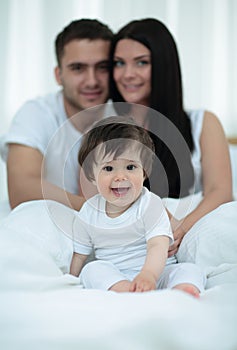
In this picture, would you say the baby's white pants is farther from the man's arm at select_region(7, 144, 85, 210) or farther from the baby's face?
the man's arm at select_region(7, 144, 85, 210)

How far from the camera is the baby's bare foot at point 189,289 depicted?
867mm

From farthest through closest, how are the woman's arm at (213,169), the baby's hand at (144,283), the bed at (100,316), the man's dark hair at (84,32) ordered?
the man's dark hair at (84,32) → the woman's arm at (213,169) → the baby's hand at (144,283) → the bed at (100,316)

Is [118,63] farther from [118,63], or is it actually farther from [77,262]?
[77,262]

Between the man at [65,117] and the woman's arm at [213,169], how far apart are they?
0.36 m

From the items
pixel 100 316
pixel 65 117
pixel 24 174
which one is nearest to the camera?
pixel 100 316

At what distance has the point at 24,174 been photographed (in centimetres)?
162

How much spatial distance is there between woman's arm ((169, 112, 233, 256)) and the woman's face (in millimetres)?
228

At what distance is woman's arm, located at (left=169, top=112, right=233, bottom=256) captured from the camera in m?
1.49

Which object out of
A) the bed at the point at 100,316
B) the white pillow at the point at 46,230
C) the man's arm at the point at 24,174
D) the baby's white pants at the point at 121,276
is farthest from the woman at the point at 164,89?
the bed at the point at 100,316

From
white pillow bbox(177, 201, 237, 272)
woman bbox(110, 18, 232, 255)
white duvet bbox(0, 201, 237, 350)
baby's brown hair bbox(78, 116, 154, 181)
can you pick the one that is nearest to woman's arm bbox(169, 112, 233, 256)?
woman bbox(110, 18, 232, 255)

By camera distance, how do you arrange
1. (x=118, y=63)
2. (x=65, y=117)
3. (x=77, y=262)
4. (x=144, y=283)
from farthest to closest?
(x=65, y=117)
(x=118, y=63)
(x=77, y=262)
(x=144, y=283)

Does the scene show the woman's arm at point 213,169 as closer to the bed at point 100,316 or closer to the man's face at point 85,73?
the man's face at point 85,73

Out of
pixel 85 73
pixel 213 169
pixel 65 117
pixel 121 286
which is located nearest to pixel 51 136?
pixel 65 117

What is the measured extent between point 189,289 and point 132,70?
942mm
